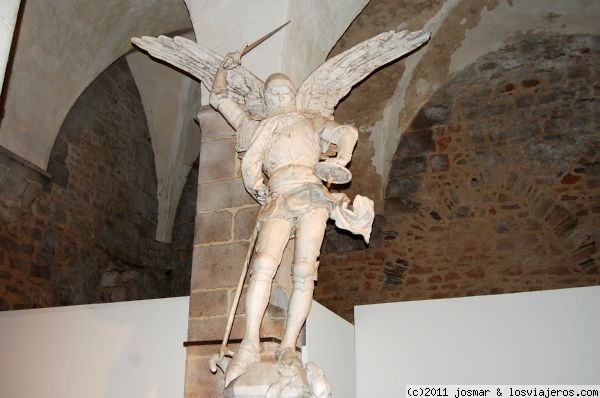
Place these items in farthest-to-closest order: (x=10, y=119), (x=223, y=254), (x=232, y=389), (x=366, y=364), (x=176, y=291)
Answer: (x=176, y=291)
(x=10, y=119)
(x=366, y=364)
(x=223, y=254)
(x=232, y=389)

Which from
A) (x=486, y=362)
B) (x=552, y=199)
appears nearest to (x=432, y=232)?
(x=552, y=199)

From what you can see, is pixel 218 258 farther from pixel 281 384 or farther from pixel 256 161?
pixel 281 384

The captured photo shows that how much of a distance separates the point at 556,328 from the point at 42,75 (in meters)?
4.65

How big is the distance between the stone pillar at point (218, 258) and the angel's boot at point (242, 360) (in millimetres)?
478

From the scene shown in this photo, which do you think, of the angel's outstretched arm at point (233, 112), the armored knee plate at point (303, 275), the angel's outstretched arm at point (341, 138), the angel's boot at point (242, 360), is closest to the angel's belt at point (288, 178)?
the angel's outstretched arm at point (341, 138)

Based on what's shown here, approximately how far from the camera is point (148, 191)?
24.9 feet

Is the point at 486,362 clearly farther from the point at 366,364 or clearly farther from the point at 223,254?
the point at 223,254

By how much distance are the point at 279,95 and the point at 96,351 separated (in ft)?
6.84

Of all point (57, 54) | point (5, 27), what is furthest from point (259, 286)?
point (57, 54)

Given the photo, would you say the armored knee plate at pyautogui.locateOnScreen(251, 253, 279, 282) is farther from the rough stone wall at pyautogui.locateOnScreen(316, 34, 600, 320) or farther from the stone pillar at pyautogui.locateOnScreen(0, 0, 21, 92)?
the rough stone wall at pyautogui.locateOnScreen(316, 34, 600, 320)

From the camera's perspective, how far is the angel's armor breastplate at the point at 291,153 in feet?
10.5

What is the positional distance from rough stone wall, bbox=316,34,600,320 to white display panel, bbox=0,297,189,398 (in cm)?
300

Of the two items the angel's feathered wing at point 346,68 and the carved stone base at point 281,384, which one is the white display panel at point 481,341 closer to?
the angel's feathered wing at point 346,68

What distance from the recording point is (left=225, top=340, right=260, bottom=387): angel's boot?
8.77 ft
